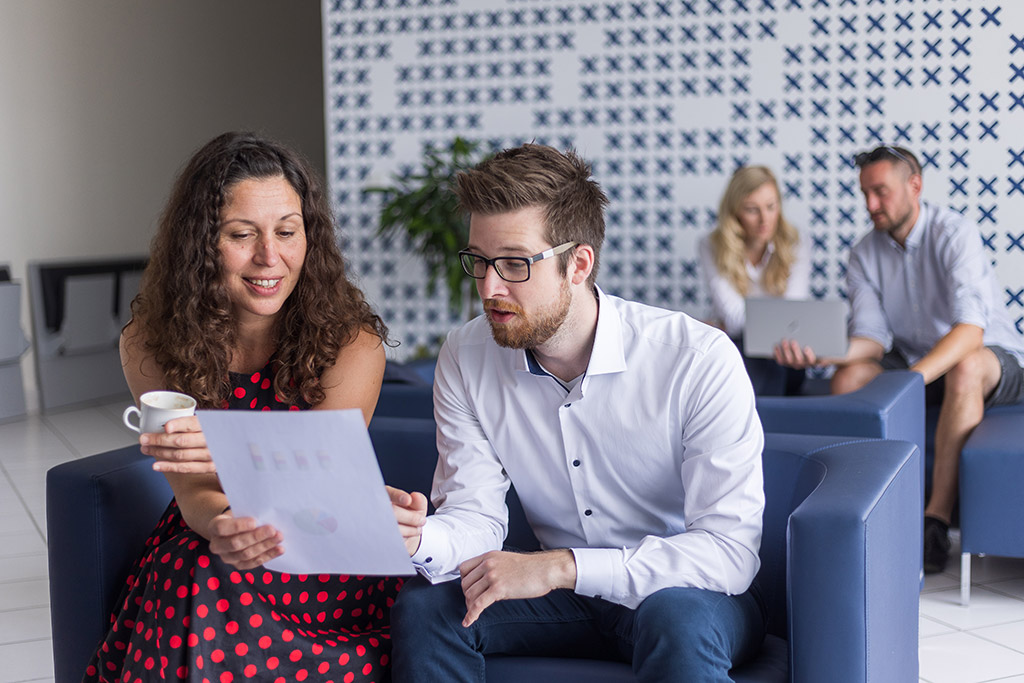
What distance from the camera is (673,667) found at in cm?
158

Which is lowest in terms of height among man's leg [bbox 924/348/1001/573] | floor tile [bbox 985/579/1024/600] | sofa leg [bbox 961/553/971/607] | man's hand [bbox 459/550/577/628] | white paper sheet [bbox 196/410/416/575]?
floor tile [bbox 985/579/1024/600]

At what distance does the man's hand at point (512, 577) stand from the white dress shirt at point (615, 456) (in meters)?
0.03

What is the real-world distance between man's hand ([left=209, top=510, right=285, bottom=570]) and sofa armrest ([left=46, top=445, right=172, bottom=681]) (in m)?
0.53

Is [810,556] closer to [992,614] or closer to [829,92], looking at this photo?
[992,614]

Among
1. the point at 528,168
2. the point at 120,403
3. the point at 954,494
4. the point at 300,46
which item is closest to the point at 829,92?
the point at 954,494

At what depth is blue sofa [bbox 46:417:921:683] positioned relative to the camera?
63.3 inches

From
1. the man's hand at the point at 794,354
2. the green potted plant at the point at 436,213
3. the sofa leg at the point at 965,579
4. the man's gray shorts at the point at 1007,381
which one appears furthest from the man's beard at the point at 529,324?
the green potted plant at the point at 436,213

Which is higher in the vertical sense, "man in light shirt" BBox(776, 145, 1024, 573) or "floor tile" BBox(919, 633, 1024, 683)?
"man in light shirt" BBox(776, 145, 1024, 573)

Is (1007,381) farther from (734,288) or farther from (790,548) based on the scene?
(790,548)

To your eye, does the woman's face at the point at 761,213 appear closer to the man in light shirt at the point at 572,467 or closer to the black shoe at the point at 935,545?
the black shoe at the point at 935,545

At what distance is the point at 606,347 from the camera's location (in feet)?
6.19

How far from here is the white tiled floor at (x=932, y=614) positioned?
2.79 meters

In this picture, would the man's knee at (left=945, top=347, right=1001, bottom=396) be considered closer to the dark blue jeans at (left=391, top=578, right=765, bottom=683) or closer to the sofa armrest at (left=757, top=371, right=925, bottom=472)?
the sofa armrest at (left=757, top=371, right=925, bottom=472)

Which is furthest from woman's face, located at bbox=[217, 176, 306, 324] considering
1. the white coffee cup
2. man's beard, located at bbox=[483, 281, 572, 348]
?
man's beard, located at bbox=[483, 281, 572, 348]
